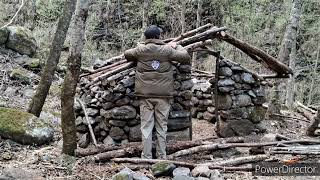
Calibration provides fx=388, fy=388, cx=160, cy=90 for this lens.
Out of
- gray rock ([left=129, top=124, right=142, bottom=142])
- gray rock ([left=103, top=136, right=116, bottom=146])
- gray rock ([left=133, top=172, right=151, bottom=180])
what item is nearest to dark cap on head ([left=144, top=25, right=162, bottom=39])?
gray rock ([left=129, top=124, right=142, bottom=142])

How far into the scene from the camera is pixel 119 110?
6.87 metres

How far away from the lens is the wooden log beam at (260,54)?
8.37 meters

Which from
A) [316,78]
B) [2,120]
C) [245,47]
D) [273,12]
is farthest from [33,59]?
[316,78]

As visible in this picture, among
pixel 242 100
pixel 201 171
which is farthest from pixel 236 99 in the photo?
pixel 201 171

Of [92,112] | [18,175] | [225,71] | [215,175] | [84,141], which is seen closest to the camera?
[18,175]

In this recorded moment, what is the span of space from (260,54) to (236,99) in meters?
1.17

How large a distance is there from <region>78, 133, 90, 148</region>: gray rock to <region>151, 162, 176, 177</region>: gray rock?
6.08 feet

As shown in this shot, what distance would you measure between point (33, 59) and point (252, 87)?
24.7ft

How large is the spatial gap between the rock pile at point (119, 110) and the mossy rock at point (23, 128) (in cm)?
67

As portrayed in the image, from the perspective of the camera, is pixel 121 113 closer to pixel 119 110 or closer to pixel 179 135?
pixel 119 110

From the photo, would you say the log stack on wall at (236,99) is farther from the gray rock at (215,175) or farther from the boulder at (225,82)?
the gray rock at (215,175)

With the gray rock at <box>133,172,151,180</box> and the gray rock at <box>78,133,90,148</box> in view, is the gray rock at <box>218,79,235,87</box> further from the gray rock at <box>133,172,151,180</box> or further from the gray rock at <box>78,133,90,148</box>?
the gray rock at <box>133,172,151,180</box>

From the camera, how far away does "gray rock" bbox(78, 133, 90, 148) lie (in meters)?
7.04

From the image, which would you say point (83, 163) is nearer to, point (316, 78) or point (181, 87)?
point (181, 87)
